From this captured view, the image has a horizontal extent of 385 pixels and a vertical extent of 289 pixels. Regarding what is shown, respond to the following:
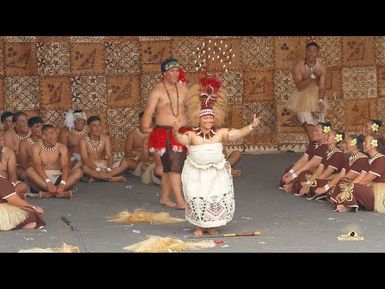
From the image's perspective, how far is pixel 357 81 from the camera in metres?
13.1

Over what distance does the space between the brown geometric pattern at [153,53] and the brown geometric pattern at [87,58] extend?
463 mm

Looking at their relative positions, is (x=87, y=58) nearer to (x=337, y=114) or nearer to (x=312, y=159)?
(x=337, y=114)

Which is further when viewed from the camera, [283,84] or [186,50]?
[283,84]

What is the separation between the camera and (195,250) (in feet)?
26.9

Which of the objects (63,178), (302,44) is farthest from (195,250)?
(302,44)

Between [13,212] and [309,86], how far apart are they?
441 centimetres

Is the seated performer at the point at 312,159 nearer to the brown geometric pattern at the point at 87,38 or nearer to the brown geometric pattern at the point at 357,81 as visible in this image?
the brown geometric pattern at the point at 357,81

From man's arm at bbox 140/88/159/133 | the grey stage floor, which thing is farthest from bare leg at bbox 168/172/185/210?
man's arm at bbox 140/88/159/133

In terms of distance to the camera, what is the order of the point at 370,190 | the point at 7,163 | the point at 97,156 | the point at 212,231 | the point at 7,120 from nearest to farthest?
the point at 212,231 → the point at 370,190 → the point at 7,163 → the point at 7,120 → the point at 97,156

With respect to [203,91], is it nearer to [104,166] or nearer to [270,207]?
[270,207]

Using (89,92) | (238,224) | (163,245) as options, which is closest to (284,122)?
(89,92)

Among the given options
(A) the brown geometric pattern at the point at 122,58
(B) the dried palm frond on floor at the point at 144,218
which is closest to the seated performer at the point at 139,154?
(A) the brown geometric pattern at the point at 122,58

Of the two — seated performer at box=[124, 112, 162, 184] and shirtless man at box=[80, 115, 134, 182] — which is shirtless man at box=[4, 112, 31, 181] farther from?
seated performer at box=[124, 112, 162, 184]

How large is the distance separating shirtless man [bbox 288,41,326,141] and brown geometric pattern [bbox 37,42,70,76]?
8.62ft
